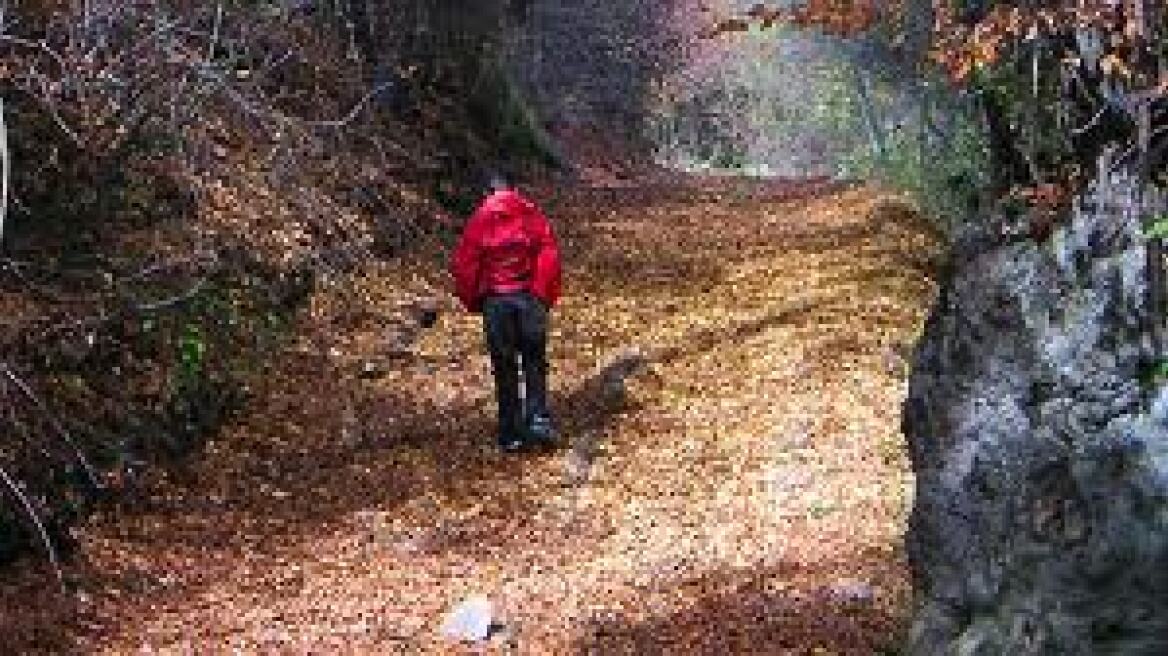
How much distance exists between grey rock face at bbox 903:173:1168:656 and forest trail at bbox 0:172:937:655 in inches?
64.4

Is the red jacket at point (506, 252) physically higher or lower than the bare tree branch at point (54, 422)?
higher

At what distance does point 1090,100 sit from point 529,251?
16.1ft

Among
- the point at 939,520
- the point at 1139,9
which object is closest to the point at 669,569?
the point at 939,520

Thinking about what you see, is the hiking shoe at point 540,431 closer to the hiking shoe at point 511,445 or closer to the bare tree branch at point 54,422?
the hiking shoe at point 511,445

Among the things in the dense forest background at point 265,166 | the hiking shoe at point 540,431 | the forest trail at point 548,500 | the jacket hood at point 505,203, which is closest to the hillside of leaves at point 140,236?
the dense forest background at point 265,166

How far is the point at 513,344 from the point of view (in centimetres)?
934

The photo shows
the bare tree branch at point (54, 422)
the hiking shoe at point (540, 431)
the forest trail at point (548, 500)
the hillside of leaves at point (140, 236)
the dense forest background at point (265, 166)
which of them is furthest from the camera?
the hiking shoe at point (540, 431)

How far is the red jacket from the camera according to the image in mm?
9266

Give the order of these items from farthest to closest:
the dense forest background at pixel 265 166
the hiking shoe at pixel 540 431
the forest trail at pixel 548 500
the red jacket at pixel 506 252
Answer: the hiking shoe at pixel 540 431
the red jacket at pixel 506 252
the forest trail at pixel 548 500
the dense forest background at pixel 265 166

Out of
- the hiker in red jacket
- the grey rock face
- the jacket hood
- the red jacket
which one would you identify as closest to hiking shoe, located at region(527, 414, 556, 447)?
the hiker in red jacket

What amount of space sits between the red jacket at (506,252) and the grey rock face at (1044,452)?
445 centimetres

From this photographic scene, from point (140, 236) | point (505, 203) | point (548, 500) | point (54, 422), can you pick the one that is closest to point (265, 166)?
point (140, 236)

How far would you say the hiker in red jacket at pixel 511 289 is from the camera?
30.4ft

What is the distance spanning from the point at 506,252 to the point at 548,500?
155 centimetres
